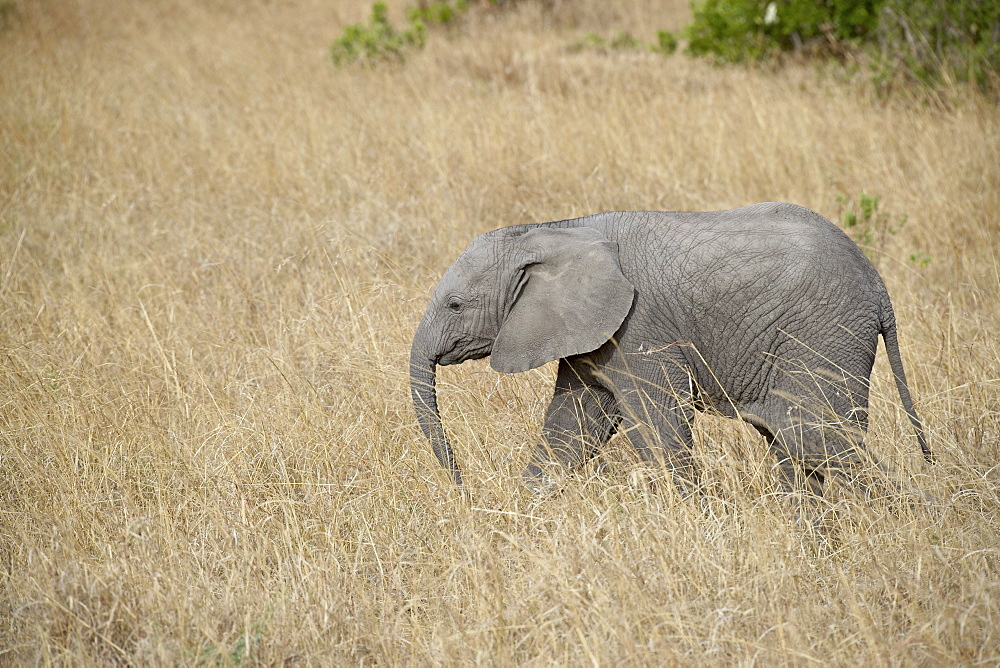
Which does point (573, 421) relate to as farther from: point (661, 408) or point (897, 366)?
point (897, 366)

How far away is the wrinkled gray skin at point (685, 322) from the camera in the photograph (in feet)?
10.4

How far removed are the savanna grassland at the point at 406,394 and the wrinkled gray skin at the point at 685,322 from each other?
0.22 metres

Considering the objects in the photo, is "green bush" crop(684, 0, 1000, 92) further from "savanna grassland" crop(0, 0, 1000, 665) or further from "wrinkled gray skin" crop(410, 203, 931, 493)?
"wrinkled gray skin" crop(410, 203, 931, 493)

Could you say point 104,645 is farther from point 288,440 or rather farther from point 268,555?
point 288,440

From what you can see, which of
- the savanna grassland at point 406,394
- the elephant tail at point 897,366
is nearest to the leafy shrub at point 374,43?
the savanna grassland at point 406,394

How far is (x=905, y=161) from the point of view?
22.1 feet

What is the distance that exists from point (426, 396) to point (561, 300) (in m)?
0.62

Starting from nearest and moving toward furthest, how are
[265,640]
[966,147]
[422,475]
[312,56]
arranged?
1. [265,640]
2. [422,475]
3. [966,147]
4. [312,56]

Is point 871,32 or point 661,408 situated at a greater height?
point 871,32

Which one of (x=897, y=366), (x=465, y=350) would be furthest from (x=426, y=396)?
(x=897, y=366)

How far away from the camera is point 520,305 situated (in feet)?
10.8

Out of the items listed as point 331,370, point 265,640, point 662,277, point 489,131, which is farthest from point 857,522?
point 489,131

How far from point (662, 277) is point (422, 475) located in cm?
125

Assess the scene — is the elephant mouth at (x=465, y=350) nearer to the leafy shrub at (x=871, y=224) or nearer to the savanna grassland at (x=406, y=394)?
the savanna grassland at (x=406, y=394)
